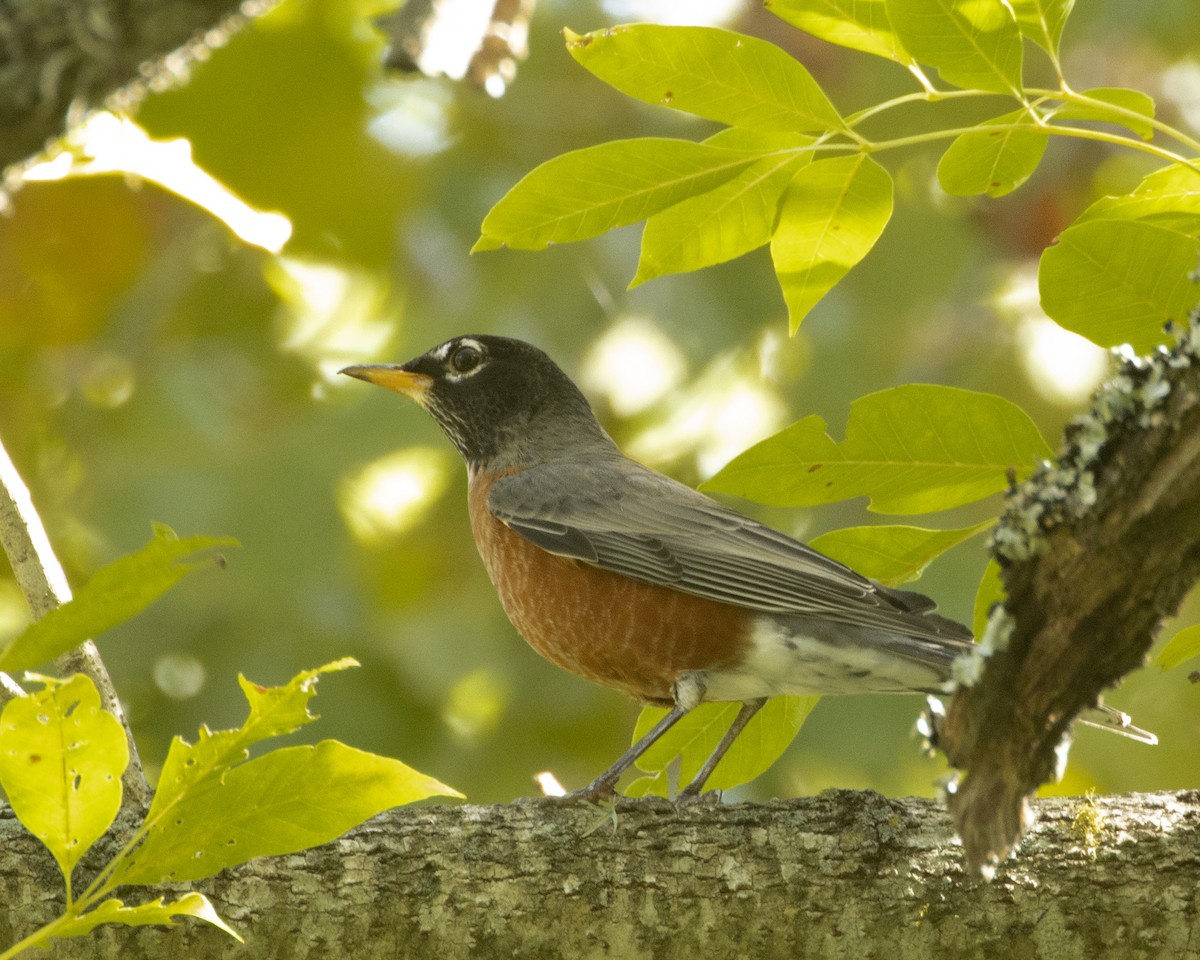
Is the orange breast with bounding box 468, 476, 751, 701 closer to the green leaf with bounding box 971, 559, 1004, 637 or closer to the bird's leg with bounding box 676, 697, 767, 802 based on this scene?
the bird's leg with bounding box 676, 697, 767, 802

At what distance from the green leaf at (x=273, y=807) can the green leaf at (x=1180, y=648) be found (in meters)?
1.13

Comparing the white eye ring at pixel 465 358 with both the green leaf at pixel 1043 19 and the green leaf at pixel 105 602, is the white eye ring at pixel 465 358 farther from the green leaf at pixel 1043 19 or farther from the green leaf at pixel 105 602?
the green leaf at pixel 105 602

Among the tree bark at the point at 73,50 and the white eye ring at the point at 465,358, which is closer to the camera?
the tree bark at the point at 73,50

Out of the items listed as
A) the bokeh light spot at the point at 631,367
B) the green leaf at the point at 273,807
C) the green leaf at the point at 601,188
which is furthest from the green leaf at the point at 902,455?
the bokeh light spot at the point at 631,367

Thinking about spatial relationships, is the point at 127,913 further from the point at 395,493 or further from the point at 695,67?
the point at 395,493

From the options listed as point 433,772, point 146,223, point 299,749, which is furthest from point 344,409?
point 299,749

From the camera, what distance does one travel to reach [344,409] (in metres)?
4.46

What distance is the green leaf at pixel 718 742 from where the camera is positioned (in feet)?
8.72

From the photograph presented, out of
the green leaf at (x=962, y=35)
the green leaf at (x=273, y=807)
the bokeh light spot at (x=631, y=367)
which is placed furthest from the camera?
the bokeh light spot at (x=631, y=367)

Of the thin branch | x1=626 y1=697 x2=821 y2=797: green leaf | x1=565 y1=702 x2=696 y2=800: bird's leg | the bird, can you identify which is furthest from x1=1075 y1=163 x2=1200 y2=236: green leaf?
the thin branch

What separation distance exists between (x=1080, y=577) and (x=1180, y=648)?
0.55 meters

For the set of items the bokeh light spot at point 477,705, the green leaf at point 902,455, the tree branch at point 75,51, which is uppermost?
the tree branch at point 75,51

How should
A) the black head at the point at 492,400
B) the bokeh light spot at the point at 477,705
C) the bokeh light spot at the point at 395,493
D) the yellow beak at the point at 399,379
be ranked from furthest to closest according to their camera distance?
1. the bokeh light spot at the point at 395,493
2. the bokeh light spot at the point at 477,705
3. the black head at the point at 492,400
4. the yellow beak at the point at 399,379

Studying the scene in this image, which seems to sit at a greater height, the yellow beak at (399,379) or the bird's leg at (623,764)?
the yellow beak at (399,379)
